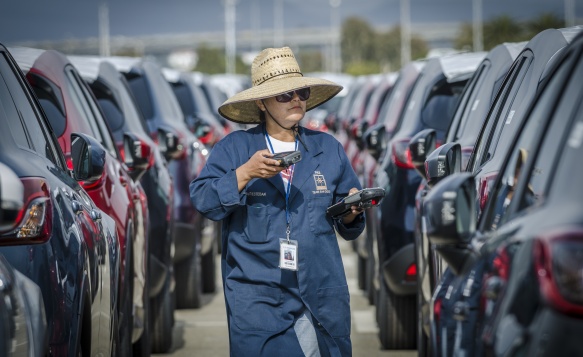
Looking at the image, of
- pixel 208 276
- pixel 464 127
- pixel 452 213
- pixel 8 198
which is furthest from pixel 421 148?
pixel 208 276

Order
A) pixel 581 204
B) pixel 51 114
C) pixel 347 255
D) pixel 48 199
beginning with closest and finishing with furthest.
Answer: pixel 581 204 < pixel 48 199 < pixel 51 114 < pixel 347 255

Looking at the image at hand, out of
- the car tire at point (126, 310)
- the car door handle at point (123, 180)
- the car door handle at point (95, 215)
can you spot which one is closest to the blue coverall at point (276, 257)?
the car door handle at point (95, 215)

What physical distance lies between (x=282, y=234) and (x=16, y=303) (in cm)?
180

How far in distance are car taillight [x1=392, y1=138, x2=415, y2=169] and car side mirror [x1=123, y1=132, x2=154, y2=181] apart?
1699 millimetres

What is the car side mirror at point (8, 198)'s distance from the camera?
12.1 feet

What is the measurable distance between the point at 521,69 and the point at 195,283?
18.4 ft

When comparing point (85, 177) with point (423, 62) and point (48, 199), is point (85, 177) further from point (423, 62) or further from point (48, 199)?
point (423, 62)

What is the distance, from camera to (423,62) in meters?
12.1

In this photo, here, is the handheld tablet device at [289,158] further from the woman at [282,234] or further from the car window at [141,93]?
the car window at [141,93]

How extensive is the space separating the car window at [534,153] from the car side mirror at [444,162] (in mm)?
1508

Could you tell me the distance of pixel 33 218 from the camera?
4352mm

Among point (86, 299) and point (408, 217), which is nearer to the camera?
point (86, 299)

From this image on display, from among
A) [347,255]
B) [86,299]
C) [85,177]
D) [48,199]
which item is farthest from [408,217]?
[347,255]

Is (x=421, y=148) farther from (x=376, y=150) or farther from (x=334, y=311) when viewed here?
(x=376, y=150)
